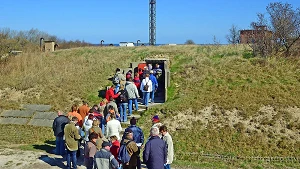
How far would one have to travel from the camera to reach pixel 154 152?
26.2 ft

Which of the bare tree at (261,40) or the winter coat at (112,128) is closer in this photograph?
the winter coat at (112,128)

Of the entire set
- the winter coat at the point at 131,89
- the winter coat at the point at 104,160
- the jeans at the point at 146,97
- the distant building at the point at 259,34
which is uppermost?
the distant building at the point at 259,34

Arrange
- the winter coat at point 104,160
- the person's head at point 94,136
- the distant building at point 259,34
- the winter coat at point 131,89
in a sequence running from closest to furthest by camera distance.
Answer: the winter coat at point 104,160, the person's head at point 94,136, the winter coat at point 131,89, the distant building at point 259,34

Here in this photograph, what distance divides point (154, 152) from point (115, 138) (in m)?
1.23

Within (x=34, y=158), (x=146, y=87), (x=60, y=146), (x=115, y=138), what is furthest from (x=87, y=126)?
(x=146, y=87)

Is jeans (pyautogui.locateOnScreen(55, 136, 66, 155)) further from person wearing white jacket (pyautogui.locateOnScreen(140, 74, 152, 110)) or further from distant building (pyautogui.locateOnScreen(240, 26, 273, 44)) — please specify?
distant building (pyautogui.locateOnScreen(240, 26, 273, 44))

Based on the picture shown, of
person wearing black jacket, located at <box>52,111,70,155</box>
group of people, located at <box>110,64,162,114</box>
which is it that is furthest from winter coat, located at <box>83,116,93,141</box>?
group of people, located at <box>110,64,162,114</box>

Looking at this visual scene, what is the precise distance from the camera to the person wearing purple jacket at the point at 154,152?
7.99 meters

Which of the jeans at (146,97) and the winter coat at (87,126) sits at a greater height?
the jeans at (146,97)

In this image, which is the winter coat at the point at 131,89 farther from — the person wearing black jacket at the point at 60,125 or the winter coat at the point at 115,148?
the winter coat at the point at 115,148

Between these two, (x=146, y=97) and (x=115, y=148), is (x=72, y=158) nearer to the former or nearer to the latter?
(x=115, y=148)

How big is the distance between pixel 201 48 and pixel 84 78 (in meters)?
8.11

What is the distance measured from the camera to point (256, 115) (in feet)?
48.5

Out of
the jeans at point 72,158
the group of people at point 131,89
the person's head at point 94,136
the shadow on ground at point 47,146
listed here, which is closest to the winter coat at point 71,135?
the jeans at point 72,158
